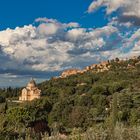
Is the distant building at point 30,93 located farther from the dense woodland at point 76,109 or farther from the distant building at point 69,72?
the distant building at point 69,72

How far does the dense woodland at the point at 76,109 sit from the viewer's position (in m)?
44.0

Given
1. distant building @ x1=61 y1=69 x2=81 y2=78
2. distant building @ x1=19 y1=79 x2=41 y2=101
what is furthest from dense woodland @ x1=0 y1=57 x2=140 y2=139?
distant building @ x1=61 y1=69 x2=81 y2=78

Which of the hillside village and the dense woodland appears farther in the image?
the hillside village

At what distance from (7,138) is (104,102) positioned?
1602 inches

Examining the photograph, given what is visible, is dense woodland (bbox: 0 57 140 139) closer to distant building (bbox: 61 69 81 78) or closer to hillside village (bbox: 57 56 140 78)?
hillside village (bbox: 57 56 140 78)

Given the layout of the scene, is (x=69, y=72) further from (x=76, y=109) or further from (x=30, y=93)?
(x=76, y=109)

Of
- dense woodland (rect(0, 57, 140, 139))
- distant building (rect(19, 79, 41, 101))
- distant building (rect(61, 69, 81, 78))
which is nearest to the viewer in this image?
dense woodland (rect(0, 57, 140, 139))

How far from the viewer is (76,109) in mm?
64312

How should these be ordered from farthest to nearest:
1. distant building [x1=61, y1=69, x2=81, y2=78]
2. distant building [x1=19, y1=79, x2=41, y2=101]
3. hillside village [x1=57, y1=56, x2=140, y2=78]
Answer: distant building [x1=61, y1=69, x2=81, y2=78] < hillside village [x1=57, y1=56, x2=140, y2=78] < distant building [x1=19, y1=79, x2=41, y2=101]

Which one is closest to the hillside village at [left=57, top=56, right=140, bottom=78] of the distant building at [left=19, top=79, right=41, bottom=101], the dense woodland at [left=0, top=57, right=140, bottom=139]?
the dense woodland at [left=0, top=57, right=140, bottom=139]

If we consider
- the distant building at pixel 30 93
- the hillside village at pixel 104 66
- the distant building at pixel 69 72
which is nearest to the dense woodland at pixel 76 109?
the distant building at pixel 30 93

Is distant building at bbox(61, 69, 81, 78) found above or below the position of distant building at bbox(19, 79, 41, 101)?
above

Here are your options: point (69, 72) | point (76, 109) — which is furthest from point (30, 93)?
point (69, 72)

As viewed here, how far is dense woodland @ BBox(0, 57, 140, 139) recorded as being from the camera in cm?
4404
